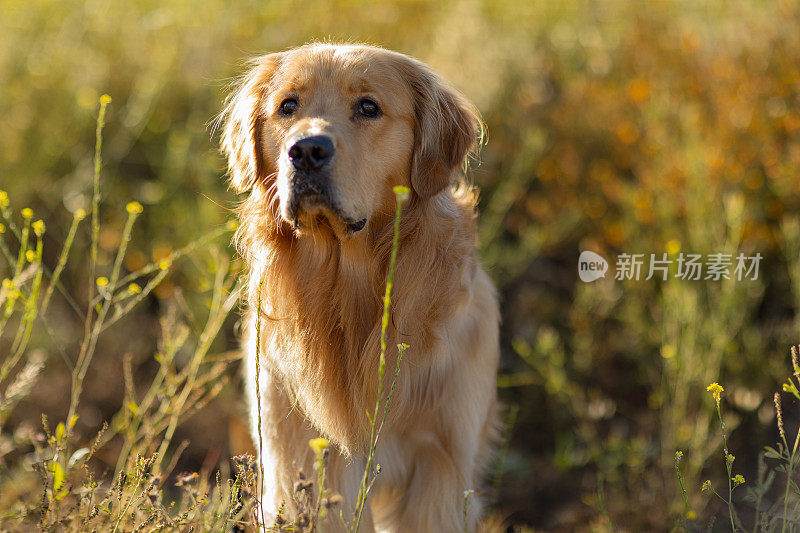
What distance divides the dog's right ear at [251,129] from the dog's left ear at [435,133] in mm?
513

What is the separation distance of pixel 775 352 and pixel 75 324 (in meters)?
3.95

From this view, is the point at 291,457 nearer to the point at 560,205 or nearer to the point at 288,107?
the point at 288,107

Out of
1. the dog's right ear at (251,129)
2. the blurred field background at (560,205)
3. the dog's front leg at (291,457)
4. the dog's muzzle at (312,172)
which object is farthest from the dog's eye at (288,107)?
the blurred field background at (560,205)

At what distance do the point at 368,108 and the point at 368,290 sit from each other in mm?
606

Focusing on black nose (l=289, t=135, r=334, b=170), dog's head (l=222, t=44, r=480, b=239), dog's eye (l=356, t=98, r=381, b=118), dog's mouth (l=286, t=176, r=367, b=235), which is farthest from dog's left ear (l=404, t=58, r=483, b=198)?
black nose (l=289, t=135, r=334, b=170)

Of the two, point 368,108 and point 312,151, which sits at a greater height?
point 368,108

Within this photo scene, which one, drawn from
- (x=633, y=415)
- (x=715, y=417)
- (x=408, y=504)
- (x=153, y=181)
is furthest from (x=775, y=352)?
(x=153, y=181)

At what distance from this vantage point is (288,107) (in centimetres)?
239

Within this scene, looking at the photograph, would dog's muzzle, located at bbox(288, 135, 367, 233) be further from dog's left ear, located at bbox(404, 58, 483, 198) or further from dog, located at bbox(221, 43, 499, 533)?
dog's left ear, located at bbox(404, 58, 483, 198)

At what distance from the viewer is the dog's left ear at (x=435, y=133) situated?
2.42 meters

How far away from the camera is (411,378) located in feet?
7.88

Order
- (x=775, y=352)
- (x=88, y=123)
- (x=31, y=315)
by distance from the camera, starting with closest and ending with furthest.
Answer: (x=31, y=315) → (x=775, y=352) → (x=88, y=123)

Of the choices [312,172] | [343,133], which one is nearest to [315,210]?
[312,172]

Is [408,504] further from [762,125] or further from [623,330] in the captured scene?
[762,125]
